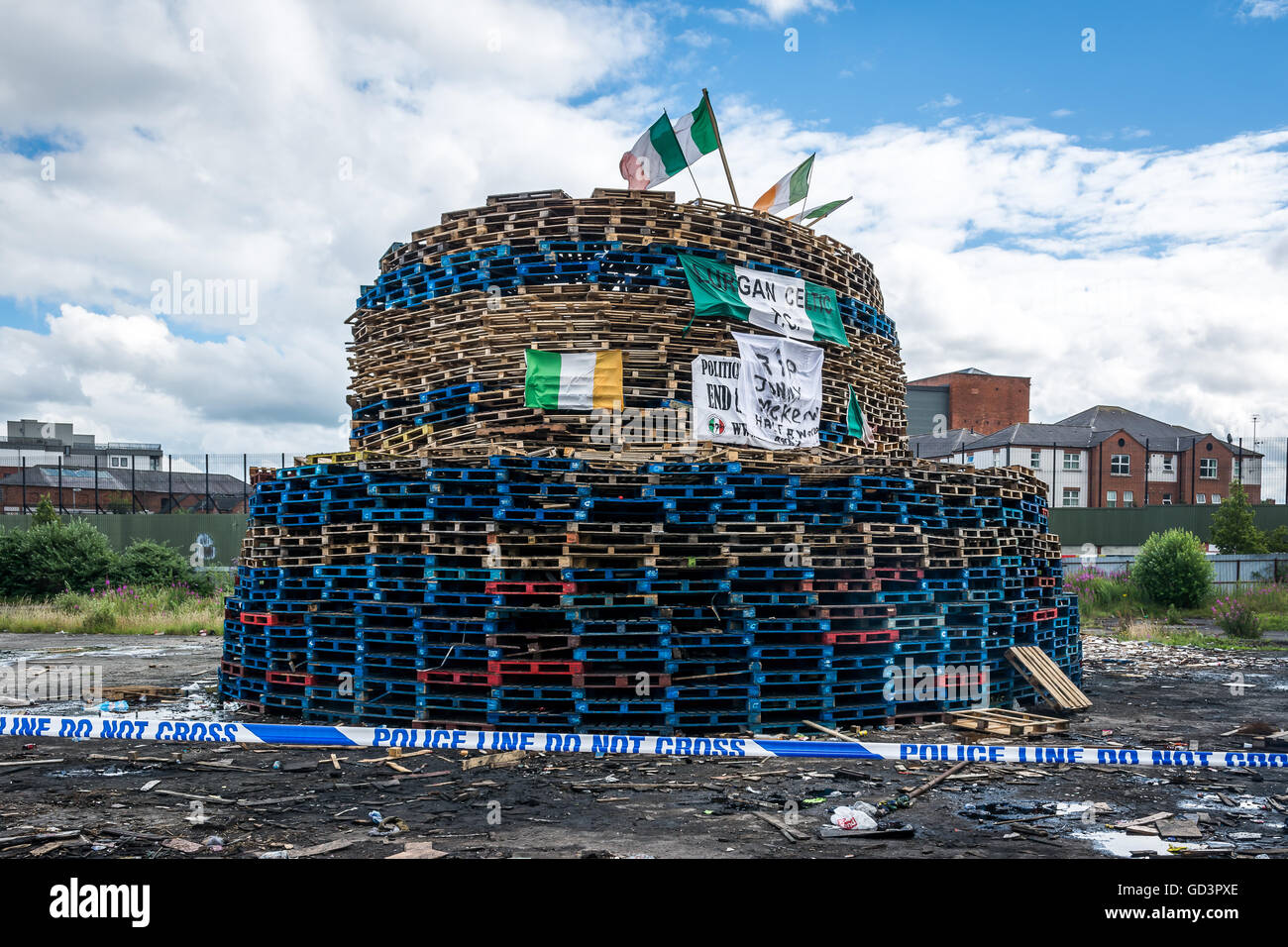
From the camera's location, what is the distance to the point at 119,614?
2334 centimetres

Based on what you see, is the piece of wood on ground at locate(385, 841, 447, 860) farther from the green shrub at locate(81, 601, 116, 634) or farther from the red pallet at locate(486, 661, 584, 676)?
the green shrub at locate(81, 601, 116, 634)

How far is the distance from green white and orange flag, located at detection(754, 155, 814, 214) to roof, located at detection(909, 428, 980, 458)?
146 feet

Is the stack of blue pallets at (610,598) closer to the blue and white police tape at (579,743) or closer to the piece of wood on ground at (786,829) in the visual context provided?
the blue and white police tape at (579,743)

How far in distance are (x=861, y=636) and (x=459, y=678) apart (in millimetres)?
4497

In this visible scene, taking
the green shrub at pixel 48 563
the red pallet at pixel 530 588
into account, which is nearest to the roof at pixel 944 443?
the green shrub at pixel 48 563

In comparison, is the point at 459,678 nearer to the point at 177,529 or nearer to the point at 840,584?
the point at 840,584

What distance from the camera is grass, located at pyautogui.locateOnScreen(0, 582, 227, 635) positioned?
22.7 m

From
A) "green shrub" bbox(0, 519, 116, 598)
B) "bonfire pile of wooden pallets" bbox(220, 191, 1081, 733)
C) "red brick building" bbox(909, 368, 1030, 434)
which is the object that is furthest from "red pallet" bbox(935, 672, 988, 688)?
"red brick building" bbox(909, 368, 1030, 434)

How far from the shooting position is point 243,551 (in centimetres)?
1217

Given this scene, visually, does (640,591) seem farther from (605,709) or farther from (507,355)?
(507,355)

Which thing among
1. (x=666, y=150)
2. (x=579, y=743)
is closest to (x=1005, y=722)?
(x=579, y=743)

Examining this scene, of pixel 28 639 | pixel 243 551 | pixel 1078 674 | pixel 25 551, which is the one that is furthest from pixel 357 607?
Result: pixel 25 551

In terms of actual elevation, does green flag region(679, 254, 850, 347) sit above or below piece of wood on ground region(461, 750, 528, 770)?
above
